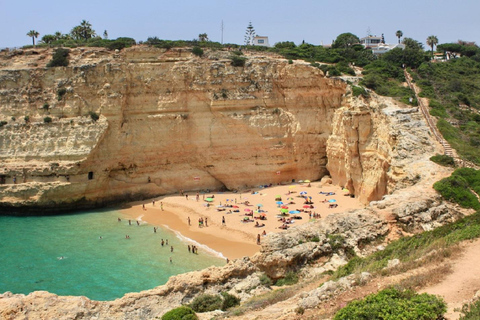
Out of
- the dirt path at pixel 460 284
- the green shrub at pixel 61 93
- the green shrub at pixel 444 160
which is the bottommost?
the dirt path at pixel 460 284

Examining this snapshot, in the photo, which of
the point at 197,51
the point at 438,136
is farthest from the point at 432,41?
the point at 438,136

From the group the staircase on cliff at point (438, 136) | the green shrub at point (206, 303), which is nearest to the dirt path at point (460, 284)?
the green shrub at point (206, 303)

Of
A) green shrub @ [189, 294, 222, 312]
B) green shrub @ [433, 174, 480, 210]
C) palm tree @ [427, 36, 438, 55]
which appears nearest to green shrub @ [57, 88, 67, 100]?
green shrub @ [189, 294, 222, 312]

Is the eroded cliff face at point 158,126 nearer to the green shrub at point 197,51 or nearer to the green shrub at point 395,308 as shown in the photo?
the green shrub at point 197,51

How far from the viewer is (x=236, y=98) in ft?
128

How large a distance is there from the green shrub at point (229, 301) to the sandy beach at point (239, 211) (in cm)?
1084

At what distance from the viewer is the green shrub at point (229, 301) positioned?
14273mm

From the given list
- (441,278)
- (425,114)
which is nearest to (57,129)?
(425,114)

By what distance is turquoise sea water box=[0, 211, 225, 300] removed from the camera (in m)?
22.2

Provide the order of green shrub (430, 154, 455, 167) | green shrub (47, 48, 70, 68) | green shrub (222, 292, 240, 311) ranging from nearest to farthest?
green shrub (222, 292, 240, 311), green shrub (430, 154, 455, 167), green shrub (47, 48, 70, 68)

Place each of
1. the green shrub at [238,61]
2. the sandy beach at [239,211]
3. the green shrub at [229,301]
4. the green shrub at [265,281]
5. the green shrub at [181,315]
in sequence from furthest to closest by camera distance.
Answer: the green shrub at [238,61] < the sandy beach at [239,211] < the green shrub at [265,281] < the green shrub at [229,301] < the green shrub at [181,315]

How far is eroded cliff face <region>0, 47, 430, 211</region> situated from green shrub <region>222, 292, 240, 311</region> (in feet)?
75.1

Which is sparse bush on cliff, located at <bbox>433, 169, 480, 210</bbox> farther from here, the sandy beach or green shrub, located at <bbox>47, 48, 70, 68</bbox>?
green shrub, located at <bbox>47, 48, 70, 68</bbox>

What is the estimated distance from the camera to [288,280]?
52.4 ft
